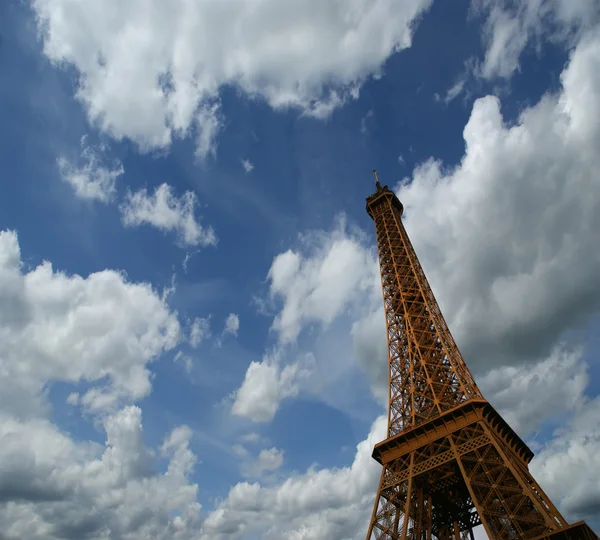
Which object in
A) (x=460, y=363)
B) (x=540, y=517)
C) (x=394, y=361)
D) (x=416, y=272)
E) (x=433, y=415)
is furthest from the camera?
(x=416, y=272)

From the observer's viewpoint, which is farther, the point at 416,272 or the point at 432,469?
the point at 416,272

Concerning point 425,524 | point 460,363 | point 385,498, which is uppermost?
point 460,363

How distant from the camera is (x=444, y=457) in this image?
3359 centimetres

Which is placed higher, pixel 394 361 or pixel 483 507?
pixel 394 361

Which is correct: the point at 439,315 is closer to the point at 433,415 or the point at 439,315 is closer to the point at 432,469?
the point at 433,415

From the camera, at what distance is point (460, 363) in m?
40.9

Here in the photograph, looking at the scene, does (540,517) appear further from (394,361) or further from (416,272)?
(416,272)

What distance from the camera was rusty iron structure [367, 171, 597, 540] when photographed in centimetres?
2894

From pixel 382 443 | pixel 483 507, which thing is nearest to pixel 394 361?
pixel 382 443

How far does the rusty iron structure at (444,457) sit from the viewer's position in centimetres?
2894

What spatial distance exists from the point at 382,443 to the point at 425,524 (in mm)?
6540

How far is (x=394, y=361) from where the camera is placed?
146 feet

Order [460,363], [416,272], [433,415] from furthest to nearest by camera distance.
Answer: [416,272]
[460,363]
[433,415]

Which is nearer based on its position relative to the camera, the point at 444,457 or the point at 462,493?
the point at 444,457
